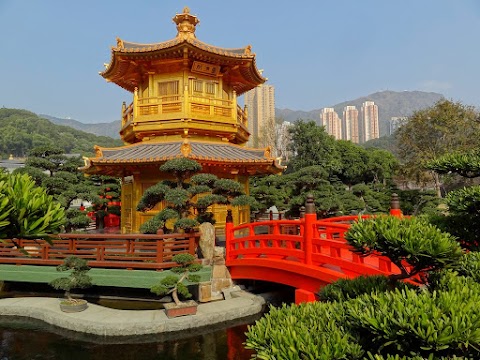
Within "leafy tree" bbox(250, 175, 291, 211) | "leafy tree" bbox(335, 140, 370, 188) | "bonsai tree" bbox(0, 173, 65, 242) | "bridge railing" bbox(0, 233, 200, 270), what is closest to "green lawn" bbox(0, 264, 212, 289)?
"bridge railing" bbox(0, 233, 200, 270)

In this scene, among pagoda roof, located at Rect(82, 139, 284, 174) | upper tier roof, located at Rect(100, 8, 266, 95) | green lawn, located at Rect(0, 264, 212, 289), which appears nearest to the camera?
green lawn, located at Rect(0, 264, 212, 289)

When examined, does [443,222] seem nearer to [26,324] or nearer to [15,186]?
[15,186]

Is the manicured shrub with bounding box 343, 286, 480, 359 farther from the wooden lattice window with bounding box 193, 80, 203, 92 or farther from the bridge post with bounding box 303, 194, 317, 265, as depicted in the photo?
the wooden lattice window with bounding box 193, 80, 203, 92

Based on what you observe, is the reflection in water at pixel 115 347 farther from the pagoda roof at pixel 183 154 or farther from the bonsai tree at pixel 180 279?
the pagoda roof at pixel 183 154

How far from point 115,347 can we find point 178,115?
8952 mm

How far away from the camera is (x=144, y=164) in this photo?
13109 mm

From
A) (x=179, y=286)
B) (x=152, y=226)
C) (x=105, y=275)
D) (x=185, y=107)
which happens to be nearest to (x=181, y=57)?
(x=185, y=107)

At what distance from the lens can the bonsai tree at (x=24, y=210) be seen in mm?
3523

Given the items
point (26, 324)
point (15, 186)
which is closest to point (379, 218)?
point (15, 186)

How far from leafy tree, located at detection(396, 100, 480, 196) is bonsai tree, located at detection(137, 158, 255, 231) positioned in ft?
63.6

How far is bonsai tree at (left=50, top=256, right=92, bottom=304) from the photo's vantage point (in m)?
9.31

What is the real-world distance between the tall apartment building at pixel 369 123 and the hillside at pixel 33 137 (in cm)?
11454

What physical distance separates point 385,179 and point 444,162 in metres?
40.4

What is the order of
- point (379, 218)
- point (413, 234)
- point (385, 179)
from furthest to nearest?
1. point (385, 179)
2. point (379, 218)
3. point (413, 234)
